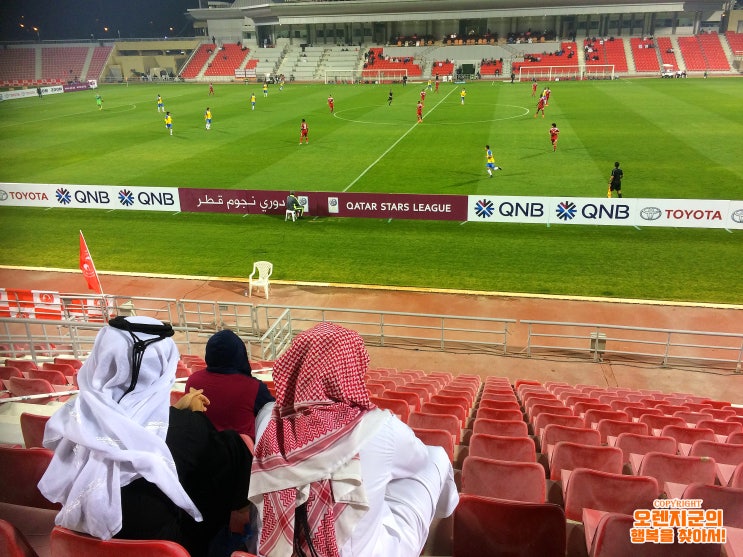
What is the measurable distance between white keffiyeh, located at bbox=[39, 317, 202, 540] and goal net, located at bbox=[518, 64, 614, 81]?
72054mm

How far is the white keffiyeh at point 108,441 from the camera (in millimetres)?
2719

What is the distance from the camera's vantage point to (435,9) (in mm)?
78000

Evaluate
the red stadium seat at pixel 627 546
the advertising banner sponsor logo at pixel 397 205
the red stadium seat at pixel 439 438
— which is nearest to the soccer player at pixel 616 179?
the advertising banner sponsor logo at pixel 397 205

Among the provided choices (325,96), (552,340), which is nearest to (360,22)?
(325,96)

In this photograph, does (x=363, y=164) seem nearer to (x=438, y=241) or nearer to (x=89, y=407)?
(x=438, y=241)

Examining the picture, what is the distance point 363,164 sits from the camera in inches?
1152

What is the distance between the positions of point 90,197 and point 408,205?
13.6 metres

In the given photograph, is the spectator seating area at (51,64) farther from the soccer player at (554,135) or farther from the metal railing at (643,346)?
the metal railing at (643,346)

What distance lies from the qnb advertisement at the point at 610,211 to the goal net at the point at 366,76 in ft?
183

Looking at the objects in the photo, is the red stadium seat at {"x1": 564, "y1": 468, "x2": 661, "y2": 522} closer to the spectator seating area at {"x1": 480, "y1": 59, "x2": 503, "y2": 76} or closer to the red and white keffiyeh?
the red and white keffiyeh

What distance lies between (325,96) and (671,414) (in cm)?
5457

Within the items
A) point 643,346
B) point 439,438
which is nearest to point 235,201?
point 643,346

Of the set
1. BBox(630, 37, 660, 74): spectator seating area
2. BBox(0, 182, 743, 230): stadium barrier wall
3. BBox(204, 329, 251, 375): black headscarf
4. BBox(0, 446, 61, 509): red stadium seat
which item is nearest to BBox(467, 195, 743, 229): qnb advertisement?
BBox(0, 182, 743, 230): stadium barrier wall

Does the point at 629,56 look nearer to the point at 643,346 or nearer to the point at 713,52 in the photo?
the point at 713,52
